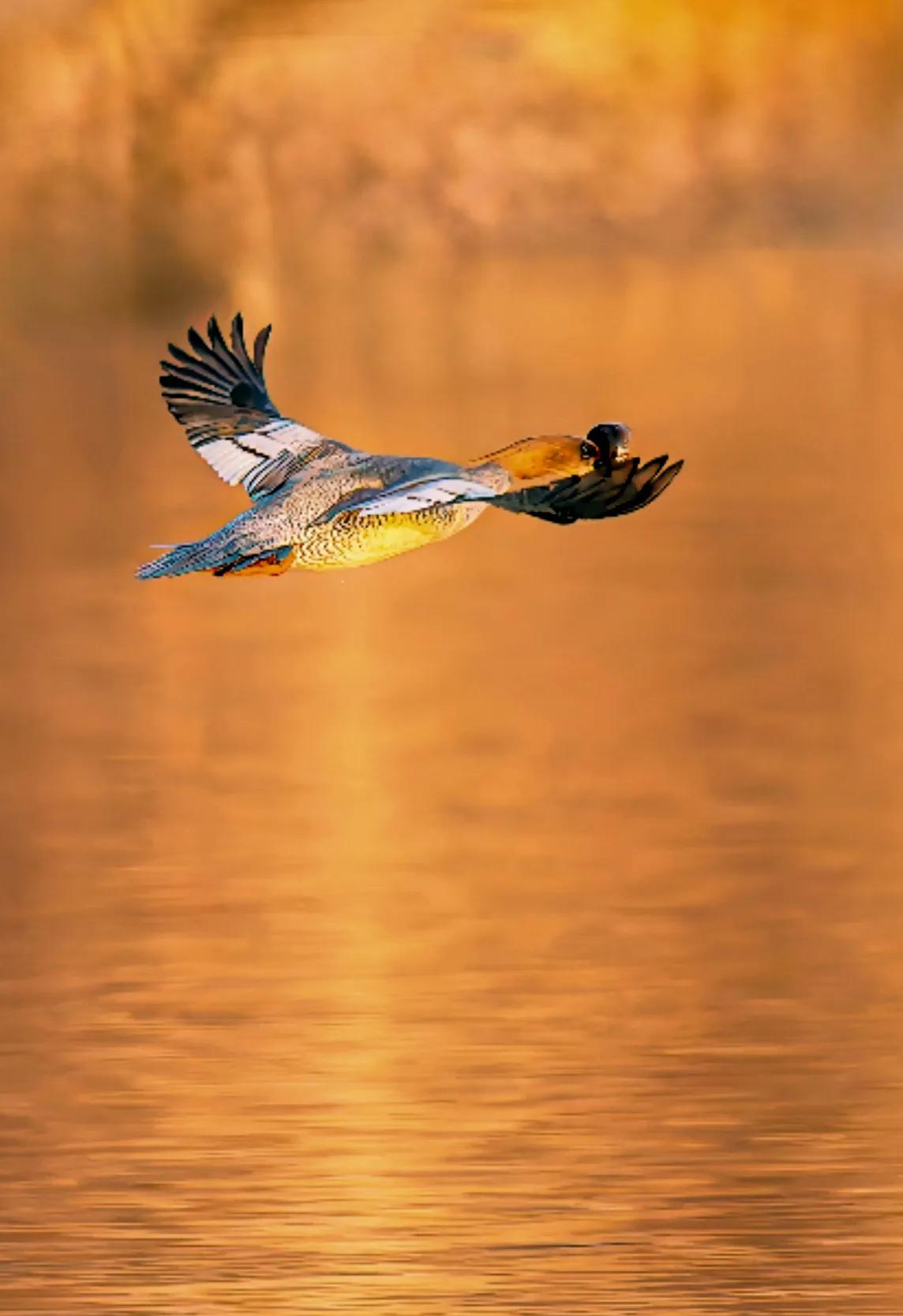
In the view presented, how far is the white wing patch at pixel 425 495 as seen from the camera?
32.3 ft

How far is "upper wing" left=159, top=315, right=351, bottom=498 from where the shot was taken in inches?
424

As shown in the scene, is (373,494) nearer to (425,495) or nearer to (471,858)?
(425,495)

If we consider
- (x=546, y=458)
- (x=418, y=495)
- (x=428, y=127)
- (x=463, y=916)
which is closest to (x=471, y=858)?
(x=463, y=916)

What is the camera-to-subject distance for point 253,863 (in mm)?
15367

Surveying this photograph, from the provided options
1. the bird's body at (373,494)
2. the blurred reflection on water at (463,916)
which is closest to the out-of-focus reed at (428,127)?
the blurred reflection on water at (463,916)

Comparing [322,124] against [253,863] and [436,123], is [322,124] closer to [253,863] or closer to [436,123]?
[436,123]

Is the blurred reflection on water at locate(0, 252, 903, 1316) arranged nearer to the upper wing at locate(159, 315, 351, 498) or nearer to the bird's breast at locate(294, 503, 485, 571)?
the bird's breast at locate(294, 503, 485, 571)

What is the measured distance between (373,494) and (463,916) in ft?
14.4

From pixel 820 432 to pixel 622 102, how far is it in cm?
1998

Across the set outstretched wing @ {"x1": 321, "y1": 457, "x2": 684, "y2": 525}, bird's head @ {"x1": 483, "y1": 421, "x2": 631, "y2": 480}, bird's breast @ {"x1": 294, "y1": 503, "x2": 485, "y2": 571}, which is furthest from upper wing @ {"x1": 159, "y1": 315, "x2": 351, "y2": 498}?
outstretched wing @ {"x1": 321, "y1": 457, "x2": 684, "y2": 525}

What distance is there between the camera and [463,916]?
1438 cm

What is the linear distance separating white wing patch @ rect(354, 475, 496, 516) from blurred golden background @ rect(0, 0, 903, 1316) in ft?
6.45

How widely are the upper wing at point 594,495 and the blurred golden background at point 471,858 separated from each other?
2009 millimetres

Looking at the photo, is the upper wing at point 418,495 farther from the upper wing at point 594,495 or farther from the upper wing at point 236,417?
the upper wing at point 236,417
